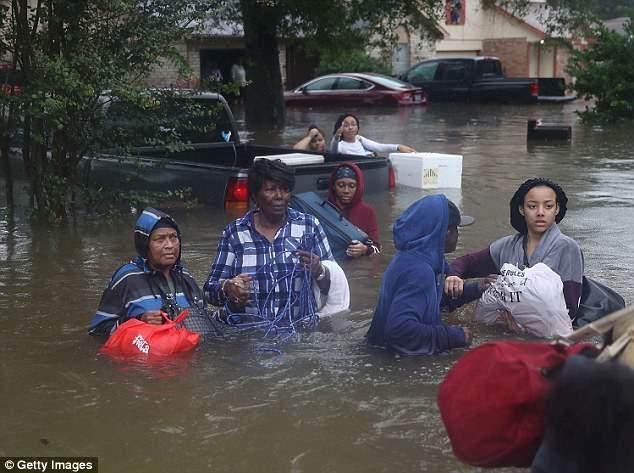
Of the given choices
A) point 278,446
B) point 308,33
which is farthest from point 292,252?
point 308,33

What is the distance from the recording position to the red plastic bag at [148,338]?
5.95 meters

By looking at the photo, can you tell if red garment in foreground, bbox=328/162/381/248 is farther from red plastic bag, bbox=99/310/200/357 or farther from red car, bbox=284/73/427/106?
red car, bbox=284/73/427/106

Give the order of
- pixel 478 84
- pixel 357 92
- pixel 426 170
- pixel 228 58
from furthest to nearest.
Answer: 1. pixel 228 58
2. pixel 478 84
3. pixel 357 92
4. pixel 426 170

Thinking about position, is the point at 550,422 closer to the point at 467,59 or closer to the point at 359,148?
the point at 359,148

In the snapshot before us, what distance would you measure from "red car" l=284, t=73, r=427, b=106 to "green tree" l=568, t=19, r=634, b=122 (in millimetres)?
7786

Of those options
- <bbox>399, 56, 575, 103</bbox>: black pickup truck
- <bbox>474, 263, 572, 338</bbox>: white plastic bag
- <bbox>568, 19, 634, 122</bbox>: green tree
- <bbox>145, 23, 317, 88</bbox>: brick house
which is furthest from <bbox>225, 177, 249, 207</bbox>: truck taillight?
<bbox>399, 56, 575, 103</bbox>: black pickup truck

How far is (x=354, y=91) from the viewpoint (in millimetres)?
34281

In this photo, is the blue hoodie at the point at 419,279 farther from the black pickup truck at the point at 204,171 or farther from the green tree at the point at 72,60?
Answer: the black pickup truck at the point at 204,171

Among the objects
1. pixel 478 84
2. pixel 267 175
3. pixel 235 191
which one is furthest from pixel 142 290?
pixel 478 84

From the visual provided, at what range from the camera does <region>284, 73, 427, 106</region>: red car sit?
33.8 m

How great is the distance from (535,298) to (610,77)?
21551 mm

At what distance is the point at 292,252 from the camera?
20.8ft

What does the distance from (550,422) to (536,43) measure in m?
→ 46.0

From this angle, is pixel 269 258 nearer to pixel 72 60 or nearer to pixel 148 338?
pixel 148 338
